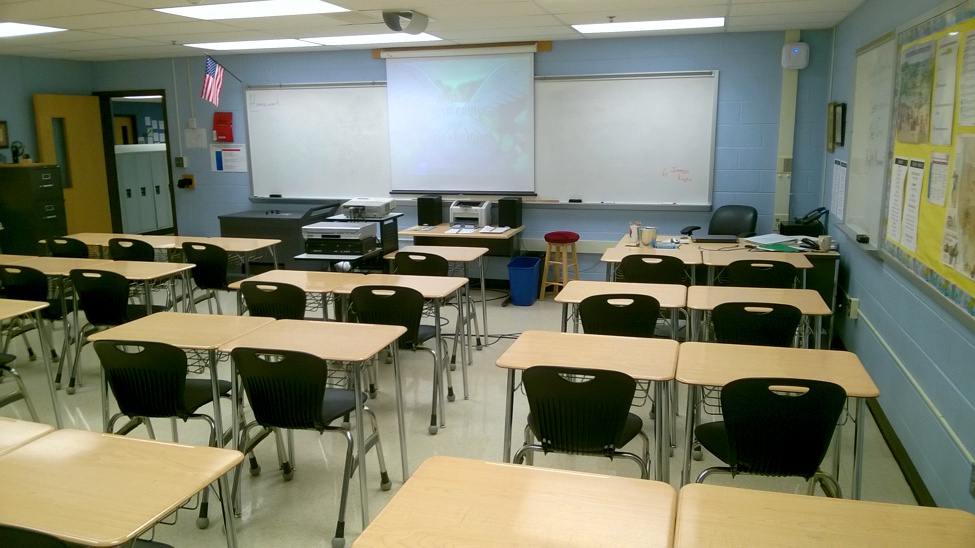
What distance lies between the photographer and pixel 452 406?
4.35 metres

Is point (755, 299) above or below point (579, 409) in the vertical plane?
above

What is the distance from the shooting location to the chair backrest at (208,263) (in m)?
5.40

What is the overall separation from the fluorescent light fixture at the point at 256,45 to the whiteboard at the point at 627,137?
8.00 ft

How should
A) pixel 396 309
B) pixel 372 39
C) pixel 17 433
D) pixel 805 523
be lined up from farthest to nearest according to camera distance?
1. pixel 372 39
2. pixel 396 309
3. pixel 17 433
4. pixel 805 523

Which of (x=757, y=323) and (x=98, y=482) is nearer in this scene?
(x=98, y=482)

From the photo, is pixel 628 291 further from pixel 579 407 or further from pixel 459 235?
pixel 459 235

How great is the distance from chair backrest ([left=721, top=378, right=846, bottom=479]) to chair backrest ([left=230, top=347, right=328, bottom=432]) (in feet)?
4.93

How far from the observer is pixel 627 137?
6.92 meters

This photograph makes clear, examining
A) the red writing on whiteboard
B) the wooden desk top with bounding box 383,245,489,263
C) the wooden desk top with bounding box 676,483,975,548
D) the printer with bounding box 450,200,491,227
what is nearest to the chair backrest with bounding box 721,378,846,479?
the wooden desk top with bounding box 676,483,975,548

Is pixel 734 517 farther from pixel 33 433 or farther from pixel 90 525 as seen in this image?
pixel 33 433

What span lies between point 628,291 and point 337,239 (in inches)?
116

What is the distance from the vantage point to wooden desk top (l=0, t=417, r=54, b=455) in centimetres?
214

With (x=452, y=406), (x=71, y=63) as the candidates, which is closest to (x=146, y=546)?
(x=452, y=406)

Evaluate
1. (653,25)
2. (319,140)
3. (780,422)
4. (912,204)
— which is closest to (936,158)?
(912,204)
